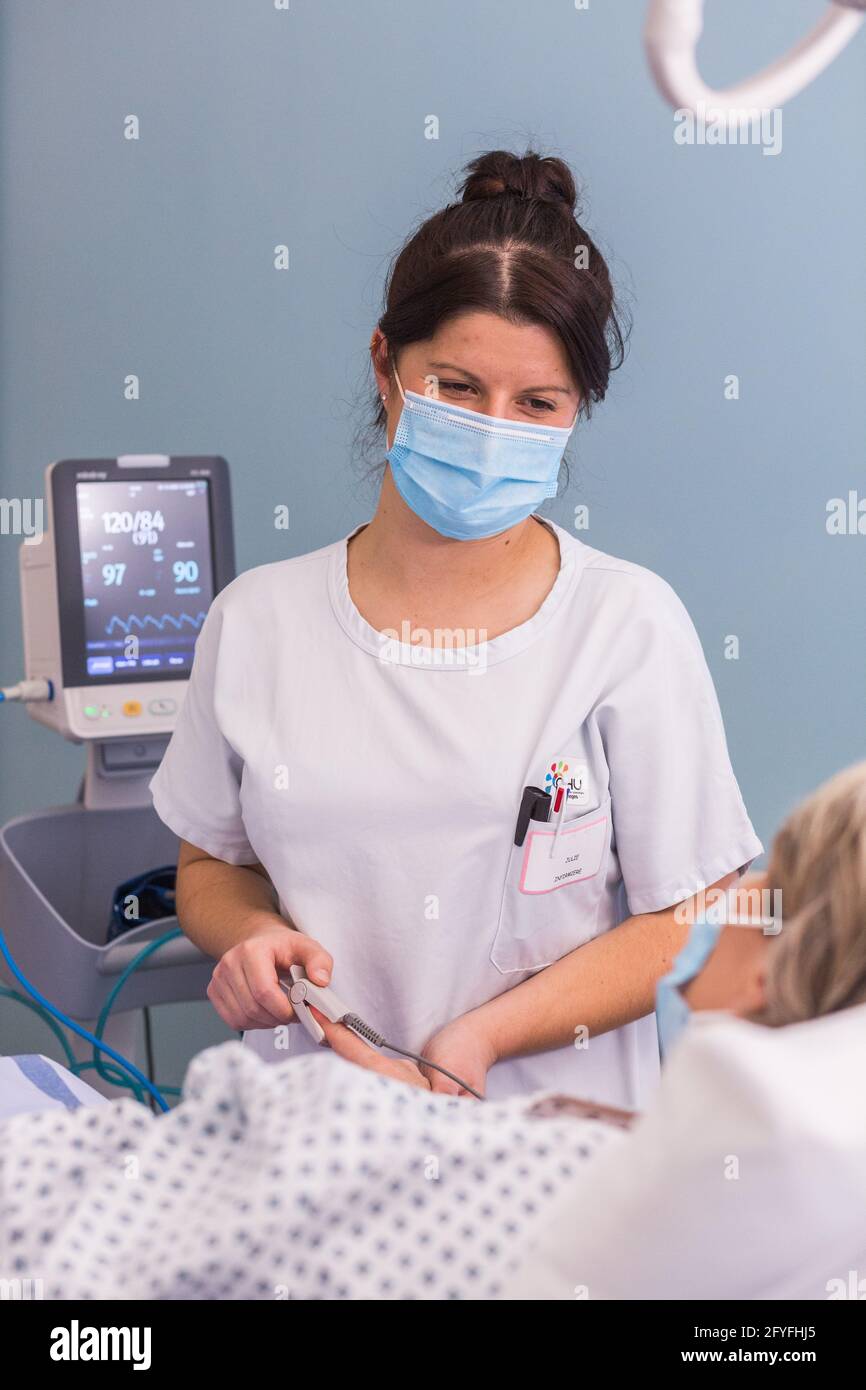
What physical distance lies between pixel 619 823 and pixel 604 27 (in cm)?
148

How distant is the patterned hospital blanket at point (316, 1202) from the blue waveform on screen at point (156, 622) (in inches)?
45.5

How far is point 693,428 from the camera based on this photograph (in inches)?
90.0

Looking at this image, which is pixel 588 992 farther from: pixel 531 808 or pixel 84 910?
pixel 84 910

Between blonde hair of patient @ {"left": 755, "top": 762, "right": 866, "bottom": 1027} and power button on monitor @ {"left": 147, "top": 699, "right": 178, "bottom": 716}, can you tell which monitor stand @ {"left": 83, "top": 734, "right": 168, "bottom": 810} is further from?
blonde hair of patient @ {"left": 755, "top": 762, "right": 866, "bottom": 1027}

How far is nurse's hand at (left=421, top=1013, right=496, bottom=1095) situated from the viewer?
1.29m

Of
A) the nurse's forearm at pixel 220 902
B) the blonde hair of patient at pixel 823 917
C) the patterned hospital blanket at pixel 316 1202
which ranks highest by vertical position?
the blonde hair of patient at pixel 823 917

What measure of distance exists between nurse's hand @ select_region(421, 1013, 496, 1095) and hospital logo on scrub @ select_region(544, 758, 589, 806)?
238 mm

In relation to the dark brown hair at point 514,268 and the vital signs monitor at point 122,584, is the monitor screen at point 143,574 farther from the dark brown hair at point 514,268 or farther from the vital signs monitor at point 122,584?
the dark brown hair at point 514,268

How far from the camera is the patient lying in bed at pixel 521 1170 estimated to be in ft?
2.10

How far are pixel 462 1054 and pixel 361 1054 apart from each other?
10 centimetres

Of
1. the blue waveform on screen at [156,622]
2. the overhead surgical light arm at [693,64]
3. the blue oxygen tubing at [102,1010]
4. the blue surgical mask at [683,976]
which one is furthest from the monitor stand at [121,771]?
the overhead surgical light arm at [693,64]

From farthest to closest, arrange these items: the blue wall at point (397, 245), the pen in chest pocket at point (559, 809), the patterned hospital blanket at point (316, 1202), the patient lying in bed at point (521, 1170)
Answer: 1. the blue wall at point (397, 245)
2. the pen in chest pocket at point (559, 809)
3. the patterned hospital blanket at point (316, 1202)
4. the patient lying in bed at point (521, 1170)

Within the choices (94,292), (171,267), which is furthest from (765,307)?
(94,292)

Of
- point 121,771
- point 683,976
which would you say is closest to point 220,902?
point 121,771
